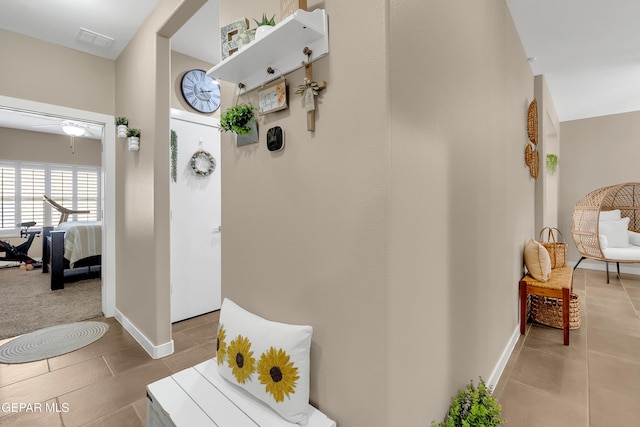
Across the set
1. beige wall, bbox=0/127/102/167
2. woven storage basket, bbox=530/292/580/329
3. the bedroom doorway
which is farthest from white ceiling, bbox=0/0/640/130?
beige wall, bbox=0/127/102/167

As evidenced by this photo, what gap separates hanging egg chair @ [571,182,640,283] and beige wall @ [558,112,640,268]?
35cm

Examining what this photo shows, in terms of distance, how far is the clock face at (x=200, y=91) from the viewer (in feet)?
10.5

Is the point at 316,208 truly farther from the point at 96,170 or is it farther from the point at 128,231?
the point at 96,170

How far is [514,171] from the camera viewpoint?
245 centimetres

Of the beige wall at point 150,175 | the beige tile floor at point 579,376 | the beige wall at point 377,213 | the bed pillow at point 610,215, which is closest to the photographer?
the beige wall at point 377,213

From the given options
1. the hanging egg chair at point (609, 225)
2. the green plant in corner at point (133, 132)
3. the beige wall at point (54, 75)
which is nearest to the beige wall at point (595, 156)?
the hanging egg chair at point (609, 225)

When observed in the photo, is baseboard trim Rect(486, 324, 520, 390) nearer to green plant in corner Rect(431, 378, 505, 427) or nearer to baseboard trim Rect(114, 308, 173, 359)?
green plant in corner Rect(431, 378, 505, 427)

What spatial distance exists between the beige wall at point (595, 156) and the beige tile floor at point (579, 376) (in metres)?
2.67

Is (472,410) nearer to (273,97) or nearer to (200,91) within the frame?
(273,97)

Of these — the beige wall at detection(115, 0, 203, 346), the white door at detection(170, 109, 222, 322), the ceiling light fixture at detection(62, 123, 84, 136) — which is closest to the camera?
the beige wall at detection(115, 0, 203, 346)

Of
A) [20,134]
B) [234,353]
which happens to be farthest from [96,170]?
[234,353]

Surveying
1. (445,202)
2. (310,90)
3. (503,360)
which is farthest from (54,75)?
(503,360)

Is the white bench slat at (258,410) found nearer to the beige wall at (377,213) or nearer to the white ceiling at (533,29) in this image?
the beige wall at (377,213)

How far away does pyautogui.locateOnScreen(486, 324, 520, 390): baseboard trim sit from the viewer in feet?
6.19
